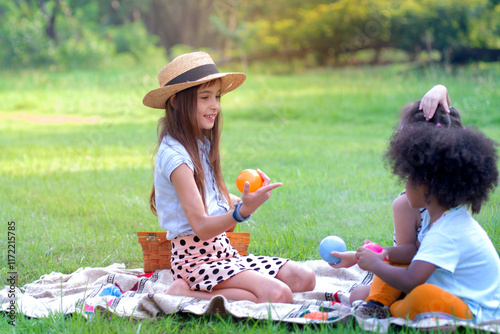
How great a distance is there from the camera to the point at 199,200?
10.6 ft

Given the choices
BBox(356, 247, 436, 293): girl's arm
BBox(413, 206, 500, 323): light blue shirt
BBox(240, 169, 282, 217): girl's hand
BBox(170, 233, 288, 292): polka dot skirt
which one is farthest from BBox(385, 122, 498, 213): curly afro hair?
BBox(170, 233, 288, 292): polka dot skirt

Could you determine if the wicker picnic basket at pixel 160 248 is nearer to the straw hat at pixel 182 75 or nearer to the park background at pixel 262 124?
the park background at pixel 262 124

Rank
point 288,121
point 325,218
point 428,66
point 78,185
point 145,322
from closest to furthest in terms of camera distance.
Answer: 1. point 145,322
2. point 325,218
3. point 78,185
4. point 288,121
5. point 428,66

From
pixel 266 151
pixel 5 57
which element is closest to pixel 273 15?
pixel 5 57

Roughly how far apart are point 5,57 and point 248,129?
562 inches

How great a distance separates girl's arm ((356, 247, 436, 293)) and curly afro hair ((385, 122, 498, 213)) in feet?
1.12

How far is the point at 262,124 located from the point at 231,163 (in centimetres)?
336

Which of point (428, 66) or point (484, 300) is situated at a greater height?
point (428, 66)

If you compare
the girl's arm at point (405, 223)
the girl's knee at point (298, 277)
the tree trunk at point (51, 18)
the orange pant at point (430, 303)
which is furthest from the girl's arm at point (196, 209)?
the tree trunk at point (51, 18)

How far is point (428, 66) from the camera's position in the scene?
1359 centimetres

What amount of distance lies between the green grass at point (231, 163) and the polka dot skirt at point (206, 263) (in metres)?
0.33

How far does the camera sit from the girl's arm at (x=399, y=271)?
2.59 meters

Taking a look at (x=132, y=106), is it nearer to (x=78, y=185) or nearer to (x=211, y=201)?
(x=78, y=185)

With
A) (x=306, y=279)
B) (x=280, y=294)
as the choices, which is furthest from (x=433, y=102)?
(x=280, y=294)
